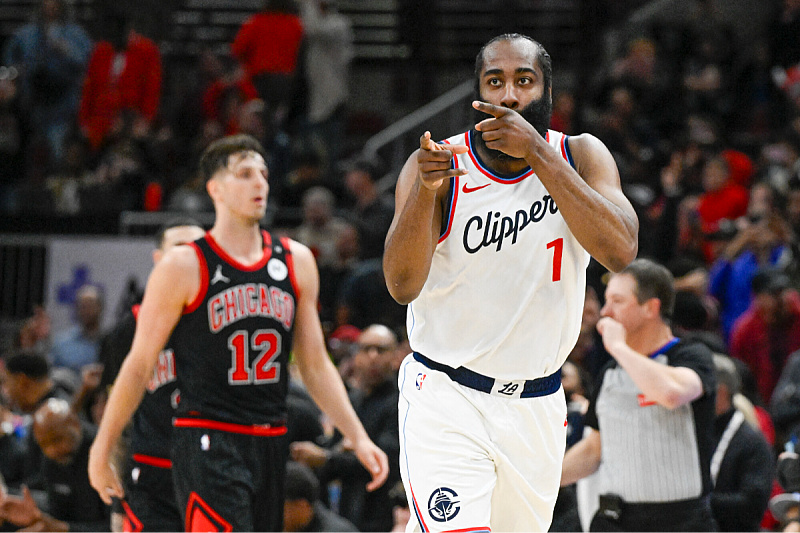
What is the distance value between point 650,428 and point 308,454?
2.69 meters

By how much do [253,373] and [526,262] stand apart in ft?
6.80

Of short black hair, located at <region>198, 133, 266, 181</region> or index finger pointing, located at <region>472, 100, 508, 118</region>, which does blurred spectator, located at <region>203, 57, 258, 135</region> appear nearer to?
short black hair, located at <region>198, 133, 266, 181</region>

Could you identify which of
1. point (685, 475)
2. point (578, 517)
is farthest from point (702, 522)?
point (578, 517)

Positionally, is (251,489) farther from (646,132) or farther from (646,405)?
(646,132)

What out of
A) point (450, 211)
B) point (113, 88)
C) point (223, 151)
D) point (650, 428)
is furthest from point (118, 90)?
point (450, 211)

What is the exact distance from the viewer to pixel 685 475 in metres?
5.85

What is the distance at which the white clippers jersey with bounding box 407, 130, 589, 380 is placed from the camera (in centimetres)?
405

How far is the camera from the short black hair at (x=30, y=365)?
9344 mm

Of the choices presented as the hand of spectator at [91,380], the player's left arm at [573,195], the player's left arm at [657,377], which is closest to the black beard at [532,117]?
the player's left arm at [573,195]

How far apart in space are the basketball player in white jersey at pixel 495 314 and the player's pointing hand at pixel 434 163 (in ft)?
0.78

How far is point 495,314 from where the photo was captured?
13.3ft

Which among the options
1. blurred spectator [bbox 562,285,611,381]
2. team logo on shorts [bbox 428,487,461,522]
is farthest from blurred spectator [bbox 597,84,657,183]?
team logo on shorts [bbox 428,487,461,522]

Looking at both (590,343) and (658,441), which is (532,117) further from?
(590,343)

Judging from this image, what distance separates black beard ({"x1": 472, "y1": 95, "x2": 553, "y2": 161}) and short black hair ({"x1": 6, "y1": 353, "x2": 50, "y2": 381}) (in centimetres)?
632
